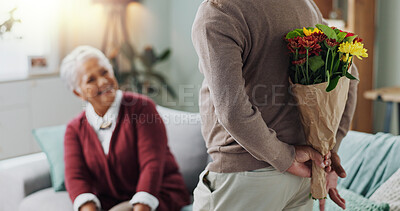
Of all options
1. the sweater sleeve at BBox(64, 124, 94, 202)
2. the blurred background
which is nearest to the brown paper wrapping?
the sweater sleeve at BBox(64, 124, 94, 202)

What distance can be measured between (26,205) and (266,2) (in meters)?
1.62

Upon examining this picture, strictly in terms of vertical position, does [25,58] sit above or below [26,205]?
above

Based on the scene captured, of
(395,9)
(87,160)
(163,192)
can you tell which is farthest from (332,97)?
(395,9)

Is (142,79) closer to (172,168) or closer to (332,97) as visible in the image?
(172,168)

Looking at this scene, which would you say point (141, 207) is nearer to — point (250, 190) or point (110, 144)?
point (110, 144)

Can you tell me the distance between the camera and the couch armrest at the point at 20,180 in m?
2.23

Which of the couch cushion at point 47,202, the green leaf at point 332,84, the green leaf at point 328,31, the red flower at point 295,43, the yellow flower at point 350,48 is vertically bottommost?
the couch cushion at point 47,202

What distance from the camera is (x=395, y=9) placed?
3605 millimetres

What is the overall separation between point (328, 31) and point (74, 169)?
1.37 m

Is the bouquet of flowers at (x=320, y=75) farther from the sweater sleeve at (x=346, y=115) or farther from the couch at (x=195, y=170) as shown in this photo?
the couch at (x=195, y=170)

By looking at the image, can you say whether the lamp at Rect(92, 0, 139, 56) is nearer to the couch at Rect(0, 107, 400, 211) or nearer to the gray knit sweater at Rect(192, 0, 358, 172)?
the couch at Rect(0, 107, 400, 211)

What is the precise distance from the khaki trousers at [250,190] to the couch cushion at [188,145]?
3.21ft

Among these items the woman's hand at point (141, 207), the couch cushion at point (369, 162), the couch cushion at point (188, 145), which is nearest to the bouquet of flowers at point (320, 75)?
the couch cushion at point (369, 162)

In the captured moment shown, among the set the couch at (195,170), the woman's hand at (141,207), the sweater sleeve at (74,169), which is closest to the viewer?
the couch at (195,170)
